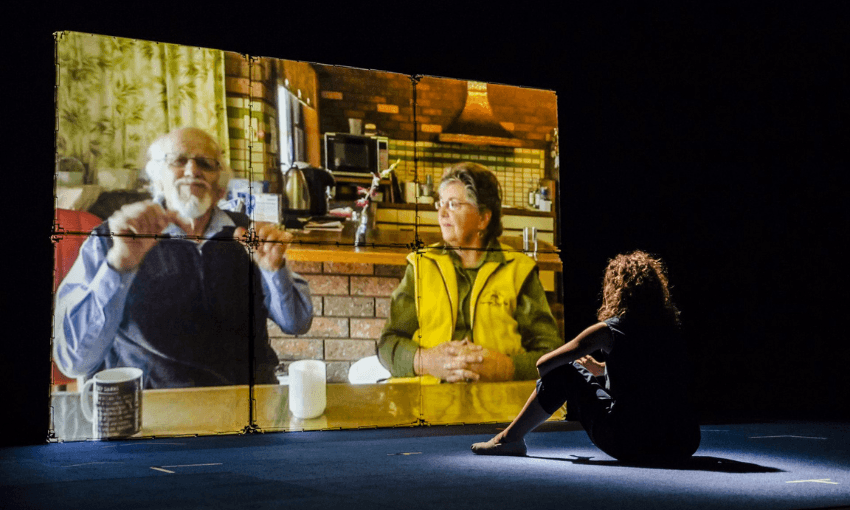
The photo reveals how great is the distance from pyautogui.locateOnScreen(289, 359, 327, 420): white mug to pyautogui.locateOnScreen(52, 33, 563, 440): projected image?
0.01 m

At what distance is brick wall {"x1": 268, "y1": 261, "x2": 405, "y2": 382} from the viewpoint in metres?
5.16

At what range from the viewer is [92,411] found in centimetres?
462

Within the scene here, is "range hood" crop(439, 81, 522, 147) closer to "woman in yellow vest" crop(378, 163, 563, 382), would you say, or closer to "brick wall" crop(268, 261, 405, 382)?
"woman in yellow vest" crop(378, 163, 563, 382)

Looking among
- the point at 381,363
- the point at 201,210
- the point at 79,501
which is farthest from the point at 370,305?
the point at 79,501

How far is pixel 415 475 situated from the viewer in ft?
9.50

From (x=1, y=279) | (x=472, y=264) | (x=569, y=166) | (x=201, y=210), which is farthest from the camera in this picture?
(x=569, y=166)

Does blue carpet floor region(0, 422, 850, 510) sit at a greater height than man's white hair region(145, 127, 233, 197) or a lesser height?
lesser

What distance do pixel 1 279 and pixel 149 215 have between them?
840mm

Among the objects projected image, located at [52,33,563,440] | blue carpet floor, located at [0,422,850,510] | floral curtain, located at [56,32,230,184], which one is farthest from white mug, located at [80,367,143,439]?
floral curtain, located at [56,32,230,184]

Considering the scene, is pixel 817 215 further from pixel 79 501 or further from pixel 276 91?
pixel 79 501

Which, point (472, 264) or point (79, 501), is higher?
point (472, 264)

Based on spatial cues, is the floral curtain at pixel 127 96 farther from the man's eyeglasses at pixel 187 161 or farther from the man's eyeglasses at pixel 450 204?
the man's eyeglasses at pixel 450 204

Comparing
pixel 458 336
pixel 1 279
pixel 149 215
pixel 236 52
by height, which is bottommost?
pixel 458 336

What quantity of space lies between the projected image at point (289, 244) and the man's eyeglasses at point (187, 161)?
1cm
